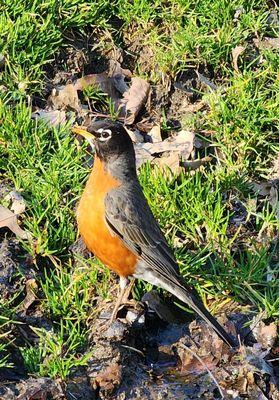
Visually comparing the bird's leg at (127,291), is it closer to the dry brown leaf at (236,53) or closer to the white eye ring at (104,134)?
the white eye ring at (104,134)

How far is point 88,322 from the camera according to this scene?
5.16 meters

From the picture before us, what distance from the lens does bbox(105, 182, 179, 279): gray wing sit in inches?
207

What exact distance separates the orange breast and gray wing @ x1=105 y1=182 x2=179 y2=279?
39 mm

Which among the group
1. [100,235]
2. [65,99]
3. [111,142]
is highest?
[111,142]

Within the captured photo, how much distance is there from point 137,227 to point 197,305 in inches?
22.5

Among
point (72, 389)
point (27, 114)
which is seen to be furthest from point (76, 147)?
point (72, 389)

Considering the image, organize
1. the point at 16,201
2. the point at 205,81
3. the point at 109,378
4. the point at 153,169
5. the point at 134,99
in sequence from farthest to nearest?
the point at 205,81, the point at 134,99, the point at 153,169, the point at 16,201, the point at 109,378

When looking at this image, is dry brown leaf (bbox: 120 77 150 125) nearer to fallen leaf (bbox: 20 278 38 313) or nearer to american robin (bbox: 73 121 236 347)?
american robin (bbox: 73 121 236 347)

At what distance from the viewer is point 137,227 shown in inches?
209

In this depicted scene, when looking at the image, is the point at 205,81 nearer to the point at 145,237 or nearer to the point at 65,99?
the point at 65,99

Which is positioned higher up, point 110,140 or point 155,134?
point 110,140

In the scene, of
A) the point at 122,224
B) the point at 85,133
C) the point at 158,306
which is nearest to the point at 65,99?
the point at 85,133

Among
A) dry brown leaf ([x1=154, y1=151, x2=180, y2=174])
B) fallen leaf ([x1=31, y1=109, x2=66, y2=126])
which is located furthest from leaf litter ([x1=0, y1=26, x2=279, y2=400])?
dry brown leaf ([x1=154, y1=151, x2=180, y2=174])

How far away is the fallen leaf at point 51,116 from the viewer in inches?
248
